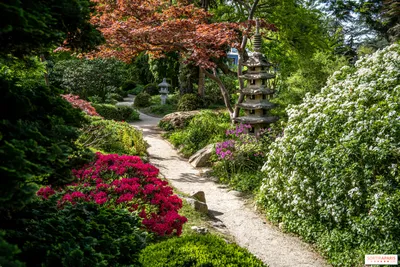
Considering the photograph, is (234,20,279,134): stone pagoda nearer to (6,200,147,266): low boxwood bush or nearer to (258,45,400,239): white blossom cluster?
(258,45,400,239): white blossom cluster

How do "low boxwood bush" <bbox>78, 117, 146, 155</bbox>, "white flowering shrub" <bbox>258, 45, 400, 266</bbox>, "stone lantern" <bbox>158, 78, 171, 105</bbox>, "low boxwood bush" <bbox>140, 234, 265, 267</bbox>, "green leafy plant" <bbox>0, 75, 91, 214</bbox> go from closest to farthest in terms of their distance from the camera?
"green leafy plant" <bbox>0, 75, 91, 214</bbox>, "low boxwood bush" <bbox>140, 234, 265, 267</bbox>, "white flowering shrub" <bbox>258, 45, 400, 266</bbox>, "low boxwood bush" <bbox>78, 117, 146, 155</bbox>, "stone lantern" <bbox>158, 78, 171, 105</bbox>

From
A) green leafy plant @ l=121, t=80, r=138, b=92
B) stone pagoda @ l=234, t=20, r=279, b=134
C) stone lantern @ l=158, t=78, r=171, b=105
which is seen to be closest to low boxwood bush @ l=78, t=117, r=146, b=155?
stone pagoda @ l=234, t=20, r=279, b=134

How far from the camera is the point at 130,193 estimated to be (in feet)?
16.3

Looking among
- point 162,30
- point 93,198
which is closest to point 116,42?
point 162,30

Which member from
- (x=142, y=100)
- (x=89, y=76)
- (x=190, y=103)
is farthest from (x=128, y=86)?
(x=190, y=103)

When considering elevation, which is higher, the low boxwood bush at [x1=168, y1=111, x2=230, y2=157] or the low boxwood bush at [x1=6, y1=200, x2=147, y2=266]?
the low boxwood bush at [x1=6, y1=200, x2=147, y2=266]

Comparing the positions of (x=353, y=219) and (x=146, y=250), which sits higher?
(x=146, y=250)

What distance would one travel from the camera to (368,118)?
5.28 meters

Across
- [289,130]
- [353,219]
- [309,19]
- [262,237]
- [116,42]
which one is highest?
[309,19]

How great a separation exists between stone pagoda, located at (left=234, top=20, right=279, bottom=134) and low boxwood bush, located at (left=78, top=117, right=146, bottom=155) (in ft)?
11.1

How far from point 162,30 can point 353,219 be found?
764 centimetres

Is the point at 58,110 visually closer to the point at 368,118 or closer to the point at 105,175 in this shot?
the point at 105,175

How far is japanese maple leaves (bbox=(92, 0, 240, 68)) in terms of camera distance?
10750mm

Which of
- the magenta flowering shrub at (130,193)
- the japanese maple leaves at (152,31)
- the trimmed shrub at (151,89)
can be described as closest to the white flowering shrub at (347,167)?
the magenta flowering shrub at (130,193)
